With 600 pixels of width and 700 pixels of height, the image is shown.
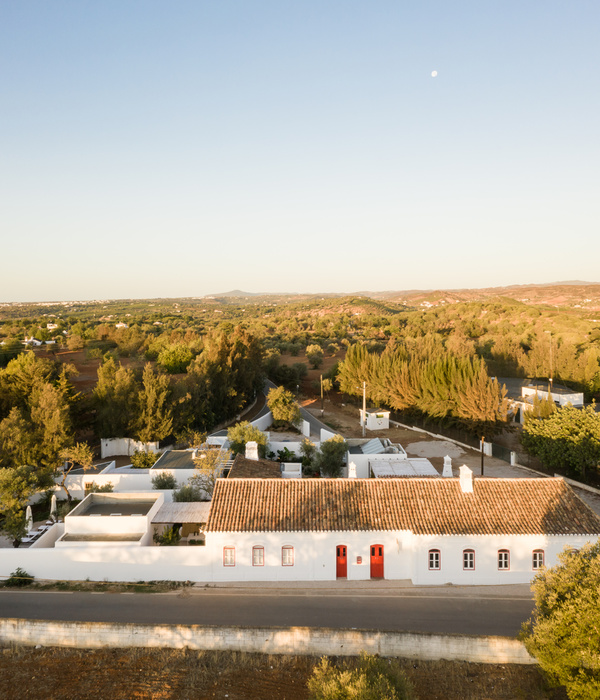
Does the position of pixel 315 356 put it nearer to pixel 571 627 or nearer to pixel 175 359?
pixel 175 359

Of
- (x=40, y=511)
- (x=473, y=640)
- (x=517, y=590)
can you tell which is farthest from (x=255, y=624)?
(x=40, y=511)

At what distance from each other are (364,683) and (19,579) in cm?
1396

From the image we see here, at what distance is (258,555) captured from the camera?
18.0 meters

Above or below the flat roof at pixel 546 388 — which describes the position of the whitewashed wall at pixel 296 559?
below

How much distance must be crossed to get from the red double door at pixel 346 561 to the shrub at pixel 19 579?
11386 millimetres

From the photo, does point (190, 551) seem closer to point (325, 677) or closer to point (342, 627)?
point (342, 627)

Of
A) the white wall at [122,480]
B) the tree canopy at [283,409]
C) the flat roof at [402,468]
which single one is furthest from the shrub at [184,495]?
the tree canopy at [283,409]

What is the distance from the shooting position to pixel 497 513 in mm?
18406

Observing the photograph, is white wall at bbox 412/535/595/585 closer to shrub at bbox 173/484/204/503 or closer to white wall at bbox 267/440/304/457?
shrub at bbox 173/484/204/503

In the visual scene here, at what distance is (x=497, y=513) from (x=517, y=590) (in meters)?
2.63

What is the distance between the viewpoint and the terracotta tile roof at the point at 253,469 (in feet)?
72.0

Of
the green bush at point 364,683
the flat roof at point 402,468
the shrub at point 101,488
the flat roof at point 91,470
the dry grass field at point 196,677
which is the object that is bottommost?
the dry grass field at point 196,677

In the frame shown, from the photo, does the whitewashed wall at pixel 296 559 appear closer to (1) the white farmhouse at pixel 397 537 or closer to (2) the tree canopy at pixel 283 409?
(1) the white farmhouse at pixel 397 537

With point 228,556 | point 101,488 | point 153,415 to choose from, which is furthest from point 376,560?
point 153,415
